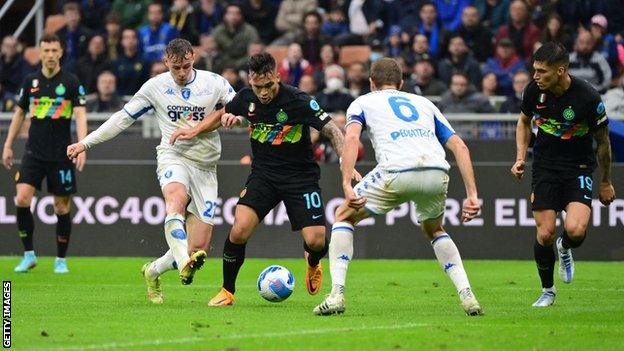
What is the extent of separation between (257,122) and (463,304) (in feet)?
8.17

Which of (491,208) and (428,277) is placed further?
(491,208)

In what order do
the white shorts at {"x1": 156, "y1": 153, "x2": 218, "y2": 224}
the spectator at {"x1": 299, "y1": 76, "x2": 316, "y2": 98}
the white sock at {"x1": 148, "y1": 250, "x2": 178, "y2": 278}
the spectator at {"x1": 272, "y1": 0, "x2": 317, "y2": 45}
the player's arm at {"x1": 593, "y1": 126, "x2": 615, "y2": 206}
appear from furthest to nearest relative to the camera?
the spectator at {"x1": 272, "y1": 0, "x2": 317, "y2": 45} → the spectator at {"x1": 299, "y1": 76, "x2": 316, "y2": 98} → the white shorts at {"x1": 156, "y1": 153, "x2": 218, "y2": 224} → the white sock at {"x1": 148, "y1": 250, "x2": 178, "y2": 278} → the player's arm at {"x1": 593, "y1": 126, "x2": 615, "y2": 206}

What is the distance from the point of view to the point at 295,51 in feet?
73.5

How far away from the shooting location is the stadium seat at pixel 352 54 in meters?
23.3

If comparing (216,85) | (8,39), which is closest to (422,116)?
(216,85)

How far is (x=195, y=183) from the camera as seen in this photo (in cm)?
1285

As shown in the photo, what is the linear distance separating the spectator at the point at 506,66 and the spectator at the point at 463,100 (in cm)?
127

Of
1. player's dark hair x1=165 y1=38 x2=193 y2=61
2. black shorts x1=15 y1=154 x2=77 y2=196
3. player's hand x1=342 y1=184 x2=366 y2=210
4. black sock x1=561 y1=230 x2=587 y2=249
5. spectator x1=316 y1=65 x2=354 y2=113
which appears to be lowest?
black sock x1=561 y1=230 x2=587 y2=249

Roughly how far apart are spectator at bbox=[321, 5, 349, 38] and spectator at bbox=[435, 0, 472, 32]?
167 cm

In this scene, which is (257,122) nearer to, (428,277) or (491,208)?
(428,277)

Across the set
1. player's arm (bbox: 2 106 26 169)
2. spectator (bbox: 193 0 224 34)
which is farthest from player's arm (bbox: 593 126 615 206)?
spectator (bbox: 193 0 224 34)

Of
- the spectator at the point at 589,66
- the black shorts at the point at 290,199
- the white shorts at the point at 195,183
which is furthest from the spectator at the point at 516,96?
the black shorts at the point at 290,199

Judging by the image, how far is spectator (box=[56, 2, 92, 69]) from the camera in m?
24.5

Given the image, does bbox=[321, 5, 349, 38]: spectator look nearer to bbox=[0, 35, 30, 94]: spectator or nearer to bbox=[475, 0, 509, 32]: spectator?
bbox=[475, 0, 509, 32]: spectator
